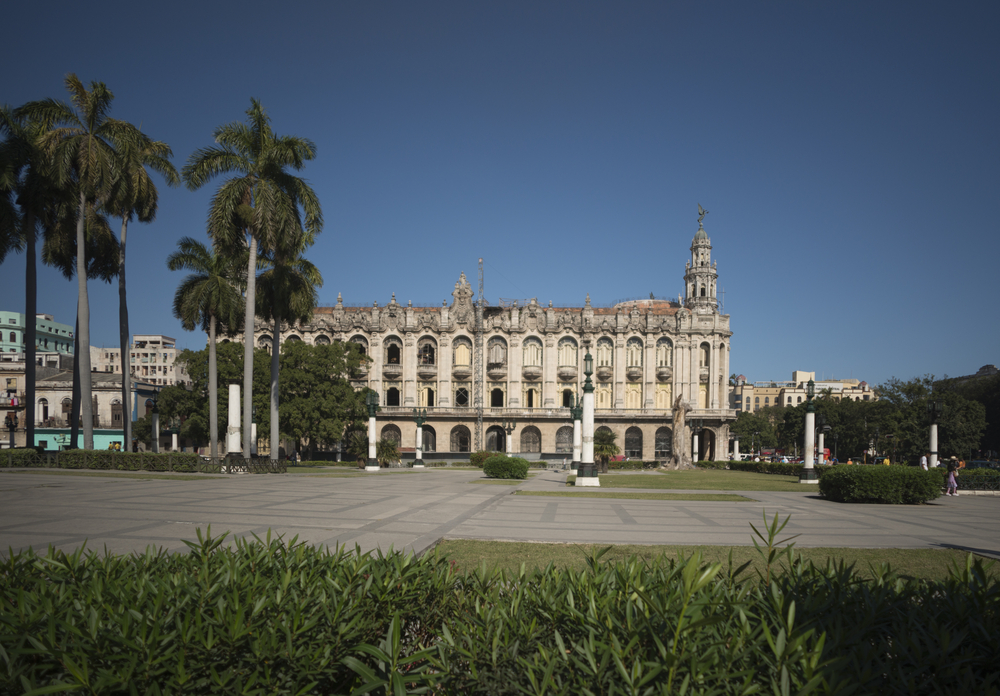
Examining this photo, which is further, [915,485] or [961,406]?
[961,406]

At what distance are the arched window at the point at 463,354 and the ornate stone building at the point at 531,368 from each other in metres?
0.11

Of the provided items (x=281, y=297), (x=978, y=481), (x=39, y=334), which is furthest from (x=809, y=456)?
(x=39, y=334)

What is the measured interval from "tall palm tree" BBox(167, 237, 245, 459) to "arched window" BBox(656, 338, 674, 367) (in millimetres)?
43667

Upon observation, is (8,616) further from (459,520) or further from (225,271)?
(225,271)

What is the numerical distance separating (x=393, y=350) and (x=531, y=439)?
18.3 m

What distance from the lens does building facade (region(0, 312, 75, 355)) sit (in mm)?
108688

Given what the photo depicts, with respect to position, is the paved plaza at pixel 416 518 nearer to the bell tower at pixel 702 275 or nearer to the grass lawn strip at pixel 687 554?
the grass lawn strip at pixel 687 554

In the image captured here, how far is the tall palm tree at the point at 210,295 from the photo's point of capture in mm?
34125

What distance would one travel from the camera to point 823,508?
656 inches

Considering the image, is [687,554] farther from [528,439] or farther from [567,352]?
[567,352]

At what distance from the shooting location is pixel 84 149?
89.4ft

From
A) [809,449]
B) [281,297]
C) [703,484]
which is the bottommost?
[703,484]

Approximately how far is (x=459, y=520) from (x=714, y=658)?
404 inches

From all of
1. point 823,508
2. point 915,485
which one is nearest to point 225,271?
point 823,508
